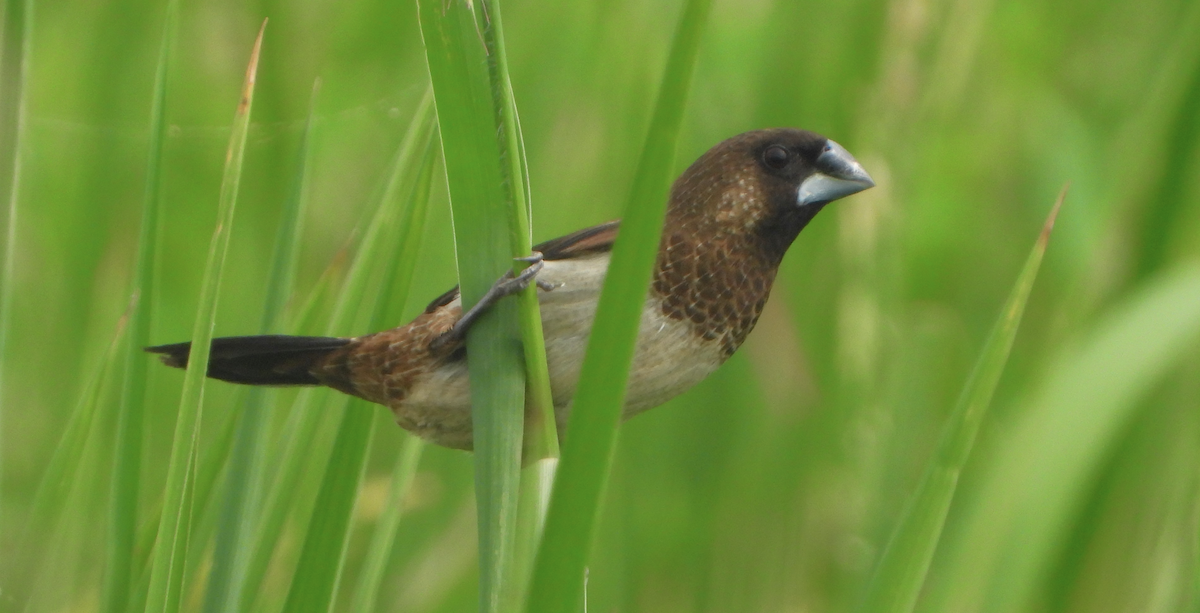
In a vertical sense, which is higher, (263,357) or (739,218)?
(739,218)

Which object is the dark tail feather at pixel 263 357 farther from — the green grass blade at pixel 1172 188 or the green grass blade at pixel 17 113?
the green grass blade at pixel 1172 188

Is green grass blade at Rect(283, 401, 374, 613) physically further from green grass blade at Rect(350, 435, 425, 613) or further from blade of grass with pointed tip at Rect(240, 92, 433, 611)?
green grass blade at Rect(350, 435, 425, 613)

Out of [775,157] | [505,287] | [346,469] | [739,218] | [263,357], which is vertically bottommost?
[346,469]

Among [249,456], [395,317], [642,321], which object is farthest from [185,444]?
[642,321]

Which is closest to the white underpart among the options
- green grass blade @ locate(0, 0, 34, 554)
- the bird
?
the bird

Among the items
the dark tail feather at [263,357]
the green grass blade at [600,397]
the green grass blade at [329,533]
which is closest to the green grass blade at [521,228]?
the green grass blade at [600,397]

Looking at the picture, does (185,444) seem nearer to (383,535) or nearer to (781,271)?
(383,535)

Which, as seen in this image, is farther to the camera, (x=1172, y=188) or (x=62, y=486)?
(x=1172, y=188)

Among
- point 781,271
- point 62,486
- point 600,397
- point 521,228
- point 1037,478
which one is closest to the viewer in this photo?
point 600,397
